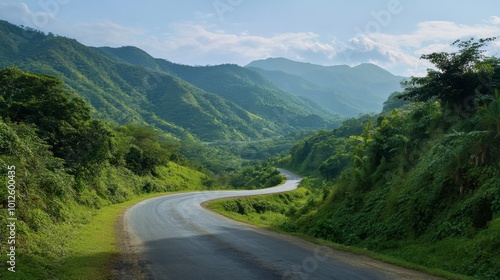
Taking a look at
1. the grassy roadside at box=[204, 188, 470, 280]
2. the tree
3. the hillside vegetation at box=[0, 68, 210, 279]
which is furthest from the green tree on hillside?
the tree

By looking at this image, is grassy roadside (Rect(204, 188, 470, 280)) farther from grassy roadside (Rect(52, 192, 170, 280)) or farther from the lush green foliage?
the lush green foliage

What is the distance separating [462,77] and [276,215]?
1139 inches

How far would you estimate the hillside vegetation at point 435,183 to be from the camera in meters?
12.5

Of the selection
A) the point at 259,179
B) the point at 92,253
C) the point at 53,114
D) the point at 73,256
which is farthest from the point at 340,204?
the point at 259,179

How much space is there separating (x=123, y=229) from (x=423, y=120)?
19.1 m

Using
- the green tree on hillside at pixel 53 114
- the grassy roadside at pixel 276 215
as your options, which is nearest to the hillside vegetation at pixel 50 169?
the green tree on hillside at pixel 53 114

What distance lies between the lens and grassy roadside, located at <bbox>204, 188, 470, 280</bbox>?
472 inches

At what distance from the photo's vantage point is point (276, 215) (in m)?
43.8

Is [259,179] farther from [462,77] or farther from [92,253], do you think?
[92,253]

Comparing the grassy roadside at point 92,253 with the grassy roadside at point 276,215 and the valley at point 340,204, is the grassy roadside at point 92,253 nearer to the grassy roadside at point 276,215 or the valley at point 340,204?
the valley at point 340,204

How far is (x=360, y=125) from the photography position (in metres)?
124

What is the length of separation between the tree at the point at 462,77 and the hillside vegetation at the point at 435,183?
5cm

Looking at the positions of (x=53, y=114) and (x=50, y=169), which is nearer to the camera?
(x=50, y=169)

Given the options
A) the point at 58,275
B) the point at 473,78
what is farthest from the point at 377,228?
the point at 58,275
